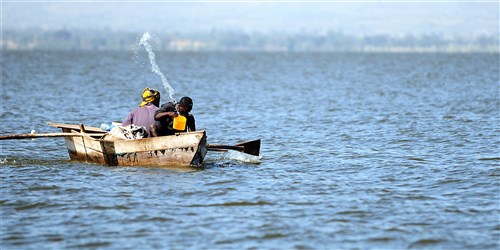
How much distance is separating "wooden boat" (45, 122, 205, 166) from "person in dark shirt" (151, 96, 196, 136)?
1.33 ft

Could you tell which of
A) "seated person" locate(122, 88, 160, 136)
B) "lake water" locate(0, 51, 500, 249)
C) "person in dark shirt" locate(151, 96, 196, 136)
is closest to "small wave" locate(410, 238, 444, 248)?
"lake water" locate(0, 51, 500, 249)

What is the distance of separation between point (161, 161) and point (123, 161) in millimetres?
892

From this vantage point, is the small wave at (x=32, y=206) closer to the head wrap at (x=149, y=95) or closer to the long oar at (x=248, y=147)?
the head wrap at (x=149, y=95)

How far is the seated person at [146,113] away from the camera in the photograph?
736 inches

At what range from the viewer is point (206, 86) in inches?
2072

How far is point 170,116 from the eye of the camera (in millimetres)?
18125

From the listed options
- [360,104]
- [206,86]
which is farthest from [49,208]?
[206,86]

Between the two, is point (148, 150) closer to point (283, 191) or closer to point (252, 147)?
point (252, 147)

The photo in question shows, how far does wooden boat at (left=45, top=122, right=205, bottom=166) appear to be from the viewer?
1789 centimetres

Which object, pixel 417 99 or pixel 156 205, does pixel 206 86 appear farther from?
pixel 156 205

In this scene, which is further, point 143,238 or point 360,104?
point 360,104

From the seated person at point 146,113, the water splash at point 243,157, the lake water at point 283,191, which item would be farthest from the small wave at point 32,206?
the water splash at point 243,157

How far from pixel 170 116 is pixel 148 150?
2.76 feet

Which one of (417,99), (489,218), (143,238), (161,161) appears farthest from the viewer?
(417,99)
